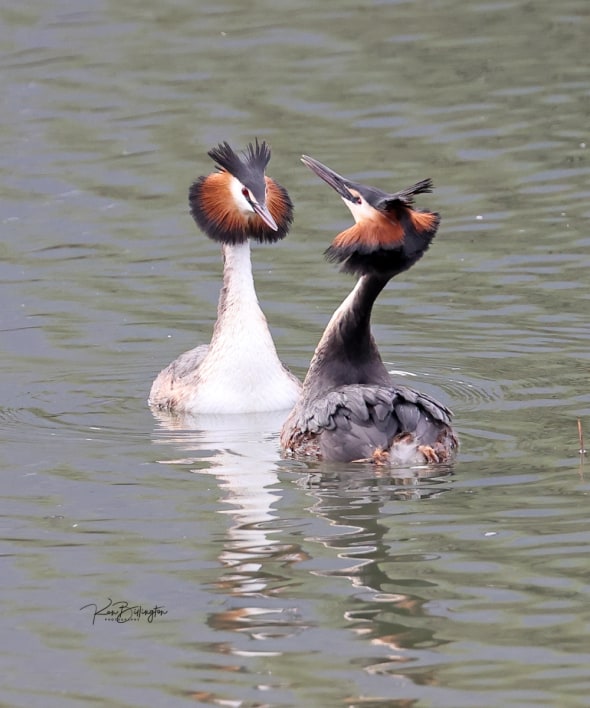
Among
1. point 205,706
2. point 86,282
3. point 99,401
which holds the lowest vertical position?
point 205,706

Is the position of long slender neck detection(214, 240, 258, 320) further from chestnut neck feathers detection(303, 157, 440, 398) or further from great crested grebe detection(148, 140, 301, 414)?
Result: chestnut neck feathers detection(303, 157, 440, 398)

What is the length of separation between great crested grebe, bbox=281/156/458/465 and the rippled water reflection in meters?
0.17

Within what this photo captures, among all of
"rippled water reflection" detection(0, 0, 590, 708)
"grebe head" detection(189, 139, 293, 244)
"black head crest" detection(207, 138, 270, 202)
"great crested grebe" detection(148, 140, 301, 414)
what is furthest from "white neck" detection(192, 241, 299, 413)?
"black head crest" detection(207, 138, 270, 202)

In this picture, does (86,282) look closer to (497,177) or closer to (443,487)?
(497,177)

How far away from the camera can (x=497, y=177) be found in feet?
53.7

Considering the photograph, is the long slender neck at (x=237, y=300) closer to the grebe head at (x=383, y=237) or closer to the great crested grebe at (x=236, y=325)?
the great crested grebe at (x=236, y=325)

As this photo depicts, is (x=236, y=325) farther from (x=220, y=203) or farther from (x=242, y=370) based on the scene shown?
(x=220, y=203)

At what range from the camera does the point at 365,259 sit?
32.0 feet

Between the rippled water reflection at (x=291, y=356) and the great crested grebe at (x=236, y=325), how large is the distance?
0.24m

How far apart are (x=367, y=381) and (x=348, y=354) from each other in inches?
7.5

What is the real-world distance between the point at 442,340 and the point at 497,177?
414 cm

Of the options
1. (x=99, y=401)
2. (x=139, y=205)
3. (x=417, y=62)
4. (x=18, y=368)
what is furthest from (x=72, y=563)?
(x=417, y=62)

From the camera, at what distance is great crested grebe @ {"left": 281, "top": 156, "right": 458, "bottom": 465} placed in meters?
9.40

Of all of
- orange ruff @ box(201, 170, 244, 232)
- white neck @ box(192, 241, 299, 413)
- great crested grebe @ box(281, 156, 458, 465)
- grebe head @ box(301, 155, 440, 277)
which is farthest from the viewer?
orange ruff @ box(201, 170, 244, 232)
